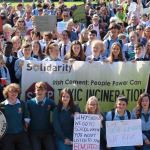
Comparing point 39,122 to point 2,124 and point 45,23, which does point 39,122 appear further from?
point 45,23

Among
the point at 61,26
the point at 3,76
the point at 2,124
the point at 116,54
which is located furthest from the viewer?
the point at 61,26

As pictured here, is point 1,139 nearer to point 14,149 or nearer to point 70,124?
point 14,149

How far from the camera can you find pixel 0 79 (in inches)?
364

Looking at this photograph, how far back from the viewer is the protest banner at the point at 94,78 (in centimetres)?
968

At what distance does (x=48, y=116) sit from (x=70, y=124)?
1.31 ft

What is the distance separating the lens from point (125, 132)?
8.86m

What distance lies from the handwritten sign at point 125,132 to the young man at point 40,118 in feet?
3.35

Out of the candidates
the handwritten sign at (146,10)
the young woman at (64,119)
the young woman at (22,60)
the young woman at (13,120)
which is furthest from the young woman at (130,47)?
the handwritten sign at (146,10)

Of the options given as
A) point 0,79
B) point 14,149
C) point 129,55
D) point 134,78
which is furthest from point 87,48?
point 14,149

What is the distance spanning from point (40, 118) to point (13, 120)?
0.48 metres

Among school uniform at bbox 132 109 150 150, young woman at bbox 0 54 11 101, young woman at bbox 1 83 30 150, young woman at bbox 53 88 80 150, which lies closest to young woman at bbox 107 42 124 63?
school uniform at bbox 132 109 150 150

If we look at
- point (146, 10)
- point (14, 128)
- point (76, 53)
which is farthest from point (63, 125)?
point (146, 10)

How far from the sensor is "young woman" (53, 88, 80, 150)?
346 inches

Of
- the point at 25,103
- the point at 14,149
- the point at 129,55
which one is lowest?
the point at 14,149
